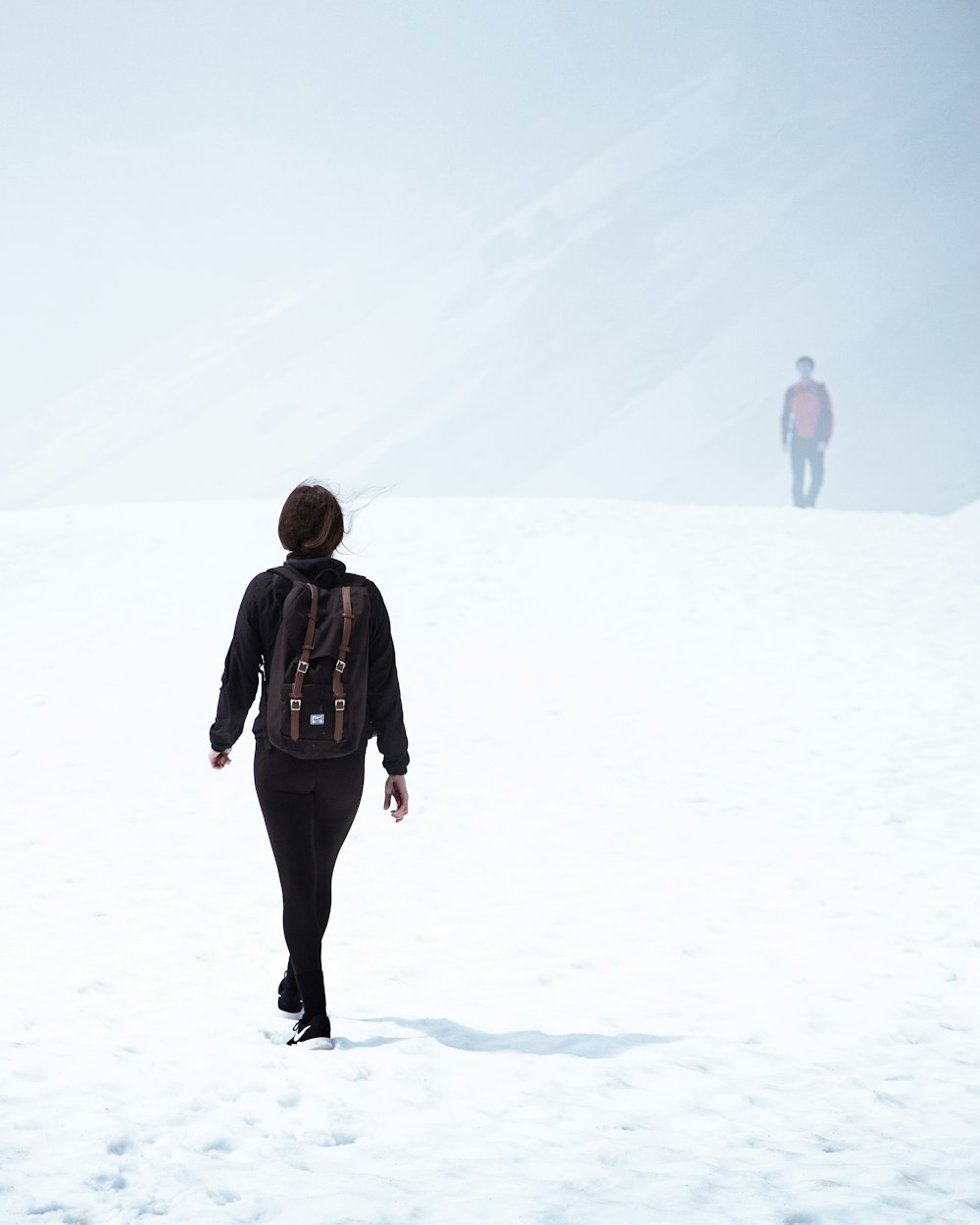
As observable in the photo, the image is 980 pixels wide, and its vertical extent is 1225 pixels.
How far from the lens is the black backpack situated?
3602 millimetres

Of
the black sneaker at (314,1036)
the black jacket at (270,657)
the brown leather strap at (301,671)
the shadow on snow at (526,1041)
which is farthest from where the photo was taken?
the shadow on snow at (526,1041)

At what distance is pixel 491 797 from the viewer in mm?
7855

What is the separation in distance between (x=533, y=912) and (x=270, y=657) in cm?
283

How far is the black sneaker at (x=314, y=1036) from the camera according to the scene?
386cm

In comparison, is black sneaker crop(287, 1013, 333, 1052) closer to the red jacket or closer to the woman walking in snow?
the woman walking in snow

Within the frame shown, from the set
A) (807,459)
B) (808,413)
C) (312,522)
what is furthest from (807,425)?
(312,522)

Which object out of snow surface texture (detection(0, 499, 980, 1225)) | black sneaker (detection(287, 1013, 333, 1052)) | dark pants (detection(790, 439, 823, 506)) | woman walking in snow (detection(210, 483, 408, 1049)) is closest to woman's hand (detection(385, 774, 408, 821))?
woman walking in snow (detection(210, 483, 408, 1049))

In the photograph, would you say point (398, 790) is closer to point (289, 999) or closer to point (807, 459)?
point (289, 999)

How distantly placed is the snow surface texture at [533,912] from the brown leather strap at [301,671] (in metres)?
1.09

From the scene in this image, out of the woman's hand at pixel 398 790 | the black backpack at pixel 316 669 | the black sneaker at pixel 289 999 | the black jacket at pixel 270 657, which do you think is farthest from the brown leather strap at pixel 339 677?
the black sneaker at pixel 289 999

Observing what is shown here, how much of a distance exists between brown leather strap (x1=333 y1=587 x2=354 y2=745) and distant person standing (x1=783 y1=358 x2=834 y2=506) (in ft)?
55.3

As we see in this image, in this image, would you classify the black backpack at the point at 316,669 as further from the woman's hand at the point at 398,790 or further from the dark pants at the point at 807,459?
the dark pants at the point at 807,459

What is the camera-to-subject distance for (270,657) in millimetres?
3703

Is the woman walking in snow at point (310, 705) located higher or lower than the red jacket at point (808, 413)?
lower
